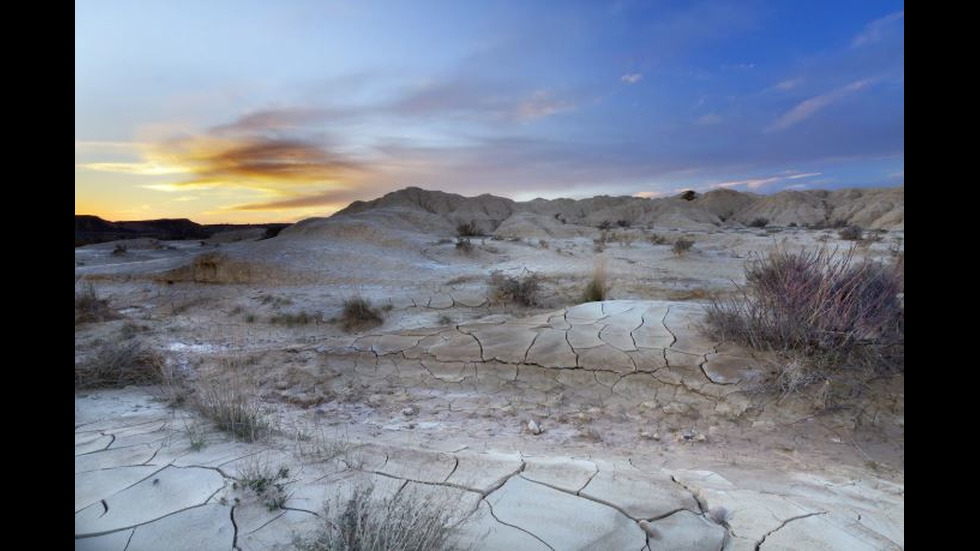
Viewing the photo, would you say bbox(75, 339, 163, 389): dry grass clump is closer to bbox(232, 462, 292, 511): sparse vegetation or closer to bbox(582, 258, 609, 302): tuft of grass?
bbox(232, 462, 292, 511): sparse vegetation

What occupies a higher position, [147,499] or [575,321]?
[575,321]

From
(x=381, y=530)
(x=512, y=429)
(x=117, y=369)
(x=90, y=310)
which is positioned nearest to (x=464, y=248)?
(x=90, y=310)

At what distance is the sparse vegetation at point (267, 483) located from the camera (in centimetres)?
222

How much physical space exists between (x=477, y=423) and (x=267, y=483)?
6.72 feet

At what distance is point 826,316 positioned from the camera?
4.41 m

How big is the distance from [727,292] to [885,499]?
5.26m

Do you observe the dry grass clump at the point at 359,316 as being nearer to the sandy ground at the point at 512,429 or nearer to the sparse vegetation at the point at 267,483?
the sandy ground at the point at 512,429

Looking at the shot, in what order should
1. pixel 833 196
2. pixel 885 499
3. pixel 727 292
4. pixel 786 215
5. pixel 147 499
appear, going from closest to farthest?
1. pixel 147 499
2. pixel 885 499
3. pixel 727 292
4. pixel 786 215
5. pixel 833 196

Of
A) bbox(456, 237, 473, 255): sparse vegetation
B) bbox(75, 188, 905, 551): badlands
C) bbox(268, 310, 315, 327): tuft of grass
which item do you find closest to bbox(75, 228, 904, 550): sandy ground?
bbox(75, 188, 905, 551): badlands

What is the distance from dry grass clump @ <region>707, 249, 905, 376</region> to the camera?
4328mm

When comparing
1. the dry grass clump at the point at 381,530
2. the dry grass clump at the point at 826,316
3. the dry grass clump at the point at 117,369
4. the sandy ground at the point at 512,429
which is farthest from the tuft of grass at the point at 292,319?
the dry grass clump at the point at 381,530

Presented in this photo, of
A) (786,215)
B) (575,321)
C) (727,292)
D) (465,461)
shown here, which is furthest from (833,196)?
(465,461)
